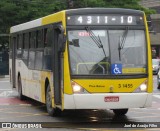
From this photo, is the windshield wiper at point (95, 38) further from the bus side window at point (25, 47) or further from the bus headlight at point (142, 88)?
the bus side window at point (25, 47)

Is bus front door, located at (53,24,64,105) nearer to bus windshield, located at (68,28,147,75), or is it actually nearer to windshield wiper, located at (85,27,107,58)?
bus windshield, located at (68,28,147,75)

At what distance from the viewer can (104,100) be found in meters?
12.7

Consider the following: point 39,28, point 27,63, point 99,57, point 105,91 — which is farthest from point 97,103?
point 27,63

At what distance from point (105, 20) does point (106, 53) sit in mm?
912

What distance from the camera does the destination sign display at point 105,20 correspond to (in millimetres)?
13234

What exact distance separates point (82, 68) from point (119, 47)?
3.54ft

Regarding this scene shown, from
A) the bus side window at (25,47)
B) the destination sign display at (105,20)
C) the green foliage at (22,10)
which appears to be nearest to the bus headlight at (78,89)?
the destination sign display at (105,20)

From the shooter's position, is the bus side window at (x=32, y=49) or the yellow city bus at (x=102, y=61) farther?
the bus side window at (x=32, y=49)

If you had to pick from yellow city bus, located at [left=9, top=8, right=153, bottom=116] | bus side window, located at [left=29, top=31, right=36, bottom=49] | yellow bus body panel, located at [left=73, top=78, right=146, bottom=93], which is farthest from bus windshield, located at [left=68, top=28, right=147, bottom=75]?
bus side window, located at [left=29, top=31, right=36, bottom=49]

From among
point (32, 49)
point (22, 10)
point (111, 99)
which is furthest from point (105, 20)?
point (22, 10)

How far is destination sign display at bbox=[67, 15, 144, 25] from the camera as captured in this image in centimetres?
1323

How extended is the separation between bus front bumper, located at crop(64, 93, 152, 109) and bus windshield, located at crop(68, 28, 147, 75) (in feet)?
1.87

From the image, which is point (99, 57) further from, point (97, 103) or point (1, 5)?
→ point (1, 5)

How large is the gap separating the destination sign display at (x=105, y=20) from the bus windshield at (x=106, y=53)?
0.23 meters
